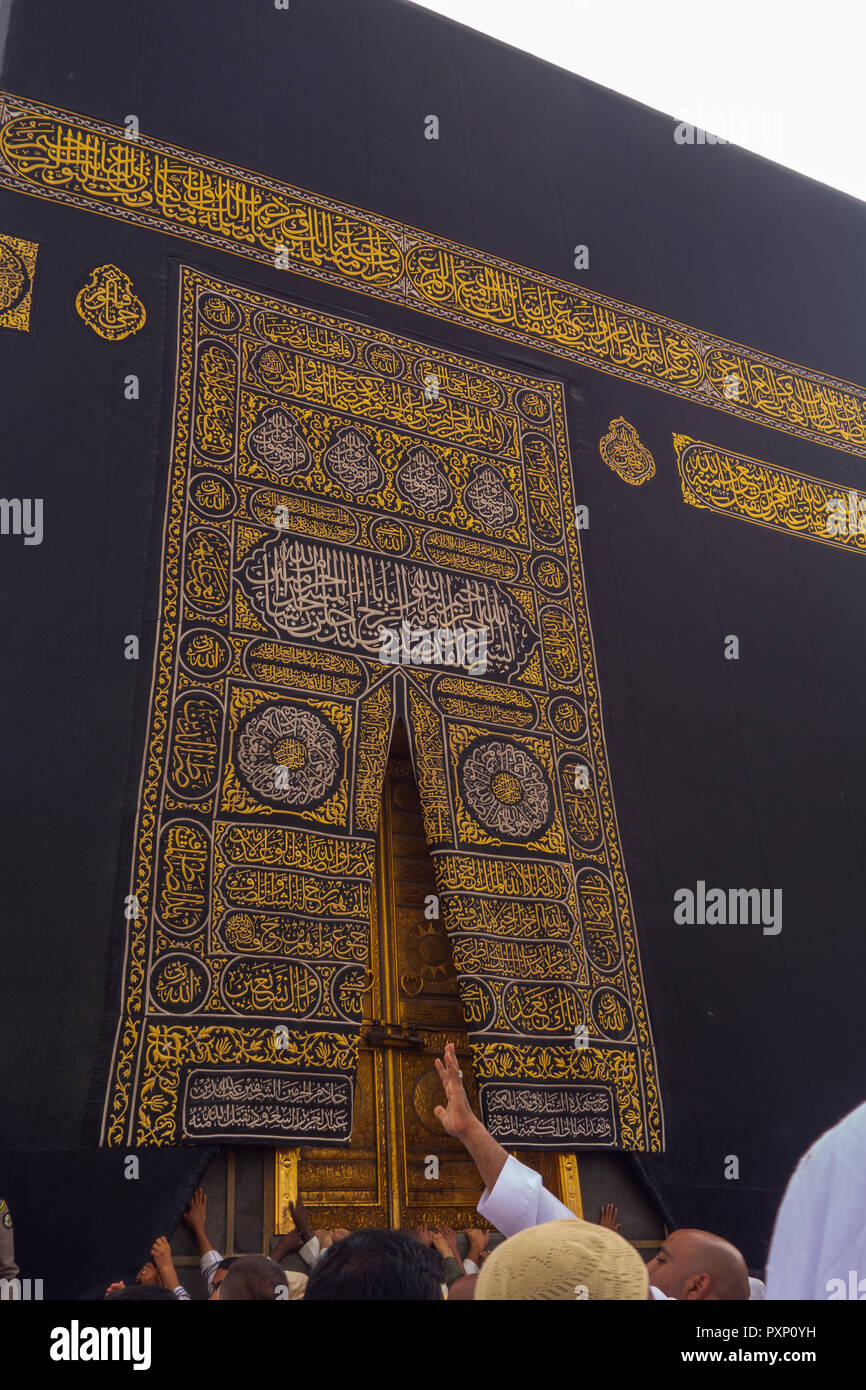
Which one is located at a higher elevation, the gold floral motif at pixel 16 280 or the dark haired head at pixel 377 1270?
the gold floral motif at pixel 16 280

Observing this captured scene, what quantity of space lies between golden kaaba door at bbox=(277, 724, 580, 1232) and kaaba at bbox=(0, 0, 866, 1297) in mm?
11

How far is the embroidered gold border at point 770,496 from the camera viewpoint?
4.58m

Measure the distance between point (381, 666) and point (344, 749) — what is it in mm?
318

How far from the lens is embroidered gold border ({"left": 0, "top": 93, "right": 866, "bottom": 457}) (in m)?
3.59

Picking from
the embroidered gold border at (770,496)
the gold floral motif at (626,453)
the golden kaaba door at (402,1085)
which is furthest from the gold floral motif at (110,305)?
the embroidered gold border at (770,496)

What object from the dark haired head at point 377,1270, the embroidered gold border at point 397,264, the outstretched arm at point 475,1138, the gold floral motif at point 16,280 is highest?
the embroidered gold border at point 397,264

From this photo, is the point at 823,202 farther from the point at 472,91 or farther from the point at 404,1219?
the point at 404,1219

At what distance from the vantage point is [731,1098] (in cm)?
344

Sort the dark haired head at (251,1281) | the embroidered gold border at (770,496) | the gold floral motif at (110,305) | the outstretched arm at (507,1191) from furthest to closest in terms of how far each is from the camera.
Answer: the embroidered gold border at (770,496)
the gold floral motif at (110,305)
the dark haired head at (251,1281)
the outstretched arm at (507,1191)

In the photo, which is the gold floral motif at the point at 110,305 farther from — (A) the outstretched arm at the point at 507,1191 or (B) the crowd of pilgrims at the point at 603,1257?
(B) the crowd of pilgrims at the point at 603,1257

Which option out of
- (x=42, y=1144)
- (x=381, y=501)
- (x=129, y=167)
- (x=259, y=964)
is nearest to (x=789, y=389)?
(x=381, y=501)

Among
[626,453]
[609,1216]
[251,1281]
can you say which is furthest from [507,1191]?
[626,453]

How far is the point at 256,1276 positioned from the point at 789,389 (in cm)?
455

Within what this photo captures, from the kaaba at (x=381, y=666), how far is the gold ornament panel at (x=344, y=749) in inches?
0.5
